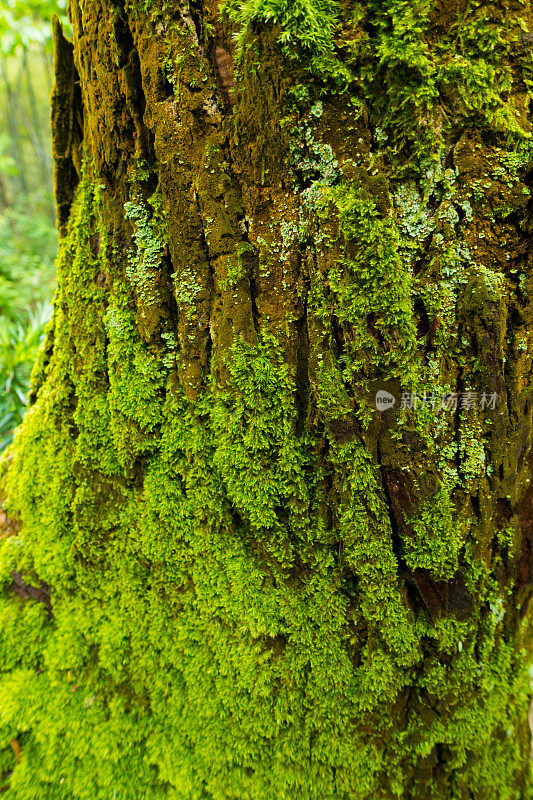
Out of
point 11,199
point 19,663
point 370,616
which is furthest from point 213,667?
point 11,199

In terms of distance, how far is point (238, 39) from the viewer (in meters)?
1.17

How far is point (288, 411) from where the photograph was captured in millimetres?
1372

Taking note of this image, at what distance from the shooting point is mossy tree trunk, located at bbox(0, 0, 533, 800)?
3.87ft

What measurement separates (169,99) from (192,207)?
33 cm

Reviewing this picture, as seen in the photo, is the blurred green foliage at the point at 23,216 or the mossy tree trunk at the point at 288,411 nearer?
the mossy tree trunk at the point at 288,411

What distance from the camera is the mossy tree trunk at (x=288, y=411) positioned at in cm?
118

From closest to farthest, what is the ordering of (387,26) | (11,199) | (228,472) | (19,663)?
(387,26)
(228,472)
(19,663)
(11,199)

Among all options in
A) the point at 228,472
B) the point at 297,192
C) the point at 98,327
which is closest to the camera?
the point at 297,192

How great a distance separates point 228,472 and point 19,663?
1.37 meters

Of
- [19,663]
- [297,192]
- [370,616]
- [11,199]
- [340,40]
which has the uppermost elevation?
[11,199]

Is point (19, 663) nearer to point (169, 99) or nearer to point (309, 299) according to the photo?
point (309, 299)

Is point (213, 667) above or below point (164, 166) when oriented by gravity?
below

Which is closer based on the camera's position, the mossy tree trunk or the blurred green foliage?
the mossy tree trunk

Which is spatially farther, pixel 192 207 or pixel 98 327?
pixel 98 327
